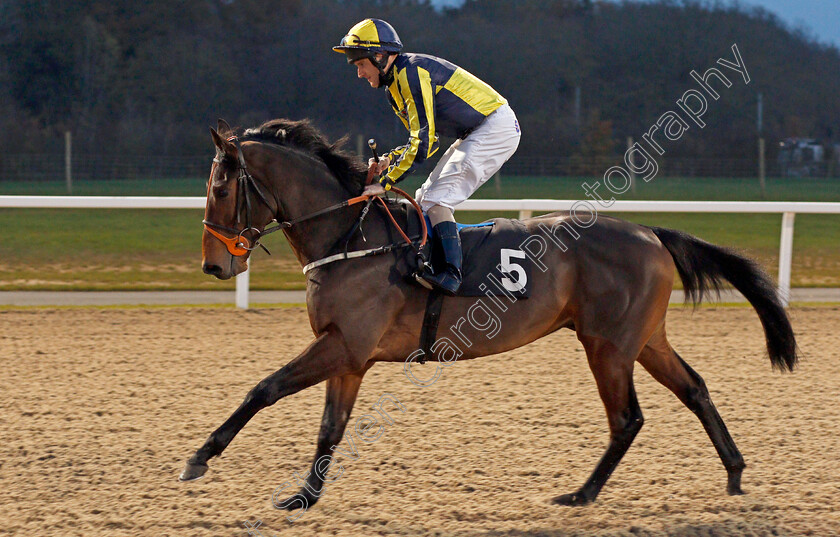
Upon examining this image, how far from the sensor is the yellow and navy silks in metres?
3.53

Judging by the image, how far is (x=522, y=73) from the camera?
41094 millimetres

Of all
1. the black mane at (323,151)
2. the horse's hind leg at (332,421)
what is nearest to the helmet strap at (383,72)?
the black mane at (323,151)

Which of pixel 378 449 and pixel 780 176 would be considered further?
pixel 780 176

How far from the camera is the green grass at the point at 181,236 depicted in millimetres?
10273

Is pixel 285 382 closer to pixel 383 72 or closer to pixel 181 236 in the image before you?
pixel 383 72

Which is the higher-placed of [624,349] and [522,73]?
[522,73]

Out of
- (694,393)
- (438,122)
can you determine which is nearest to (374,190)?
(438,122)

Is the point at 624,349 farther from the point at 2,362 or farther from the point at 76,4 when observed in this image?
the point at 76,4

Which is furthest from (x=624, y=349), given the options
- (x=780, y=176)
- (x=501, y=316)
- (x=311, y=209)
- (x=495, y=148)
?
(x=780, y=176)

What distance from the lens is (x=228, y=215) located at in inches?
136

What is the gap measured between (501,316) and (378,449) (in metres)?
0.94

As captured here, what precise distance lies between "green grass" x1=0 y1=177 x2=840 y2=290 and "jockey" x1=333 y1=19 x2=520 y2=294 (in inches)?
67.5

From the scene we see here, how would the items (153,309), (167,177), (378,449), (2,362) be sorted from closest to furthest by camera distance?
(378,449), (2,362), (153,309), (167,177)

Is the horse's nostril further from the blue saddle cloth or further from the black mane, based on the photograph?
the blue saddle cloth
